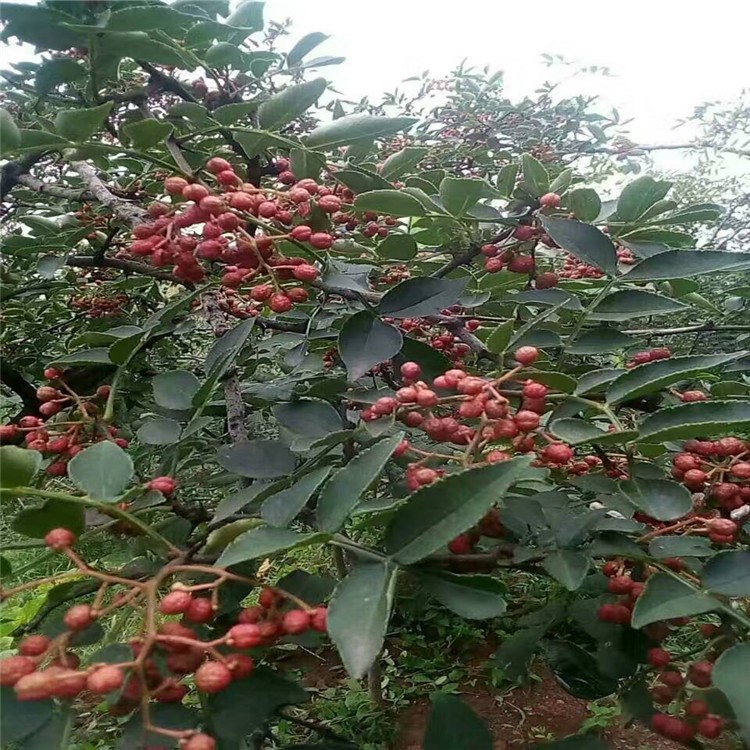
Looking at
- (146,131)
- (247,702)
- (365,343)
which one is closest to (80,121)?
(146,131)

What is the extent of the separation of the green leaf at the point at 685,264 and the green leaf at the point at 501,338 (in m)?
0.15

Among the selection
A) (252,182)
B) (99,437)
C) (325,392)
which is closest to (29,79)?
(252,182)

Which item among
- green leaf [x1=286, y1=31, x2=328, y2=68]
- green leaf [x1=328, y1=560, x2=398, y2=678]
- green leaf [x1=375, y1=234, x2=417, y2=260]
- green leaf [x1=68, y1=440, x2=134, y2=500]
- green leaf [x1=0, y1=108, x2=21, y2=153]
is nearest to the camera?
green leaf [x1=328, y1=560, x2=398, y2=678]

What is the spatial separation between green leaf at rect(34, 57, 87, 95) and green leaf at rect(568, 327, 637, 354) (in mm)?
598

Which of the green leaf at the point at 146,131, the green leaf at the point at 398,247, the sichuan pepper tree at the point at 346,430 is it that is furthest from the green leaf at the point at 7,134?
the green leaf at the point at 398,247

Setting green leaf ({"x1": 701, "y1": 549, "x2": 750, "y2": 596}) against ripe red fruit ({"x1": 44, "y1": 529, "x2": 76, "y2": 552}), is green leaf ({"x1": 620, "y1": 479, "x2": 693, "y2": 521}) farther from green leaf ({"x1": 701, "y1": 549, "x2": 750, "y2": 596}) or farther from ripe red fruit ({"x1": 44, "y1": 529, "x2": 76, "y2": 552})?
ripe red fruit ({"x1": 44, "y1": 529, "x2": 76, "y2": 552})

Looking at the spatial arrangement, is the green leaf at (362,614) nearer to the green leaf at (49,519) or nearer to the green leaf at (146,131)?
the green leaf at (49,519)

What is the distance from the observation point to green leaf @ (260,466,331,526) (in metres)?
0.53

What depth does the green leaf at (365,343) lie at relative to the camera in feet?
2.25

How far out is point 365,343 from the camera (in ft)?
2.34

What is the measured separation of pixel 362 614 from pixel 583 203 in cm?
53

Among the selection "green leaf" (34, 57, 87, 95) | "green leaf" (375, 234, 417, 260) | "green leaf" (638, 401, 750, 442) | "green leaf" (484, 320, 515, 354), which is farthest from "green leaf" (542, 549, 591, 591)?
"green leaf" (34, 57, 87, 95)

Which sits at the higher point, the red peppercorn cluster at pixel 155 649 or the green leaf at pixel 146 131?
the green leaf at pixel 146 131

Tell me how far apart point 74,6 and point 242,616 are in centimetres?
59
